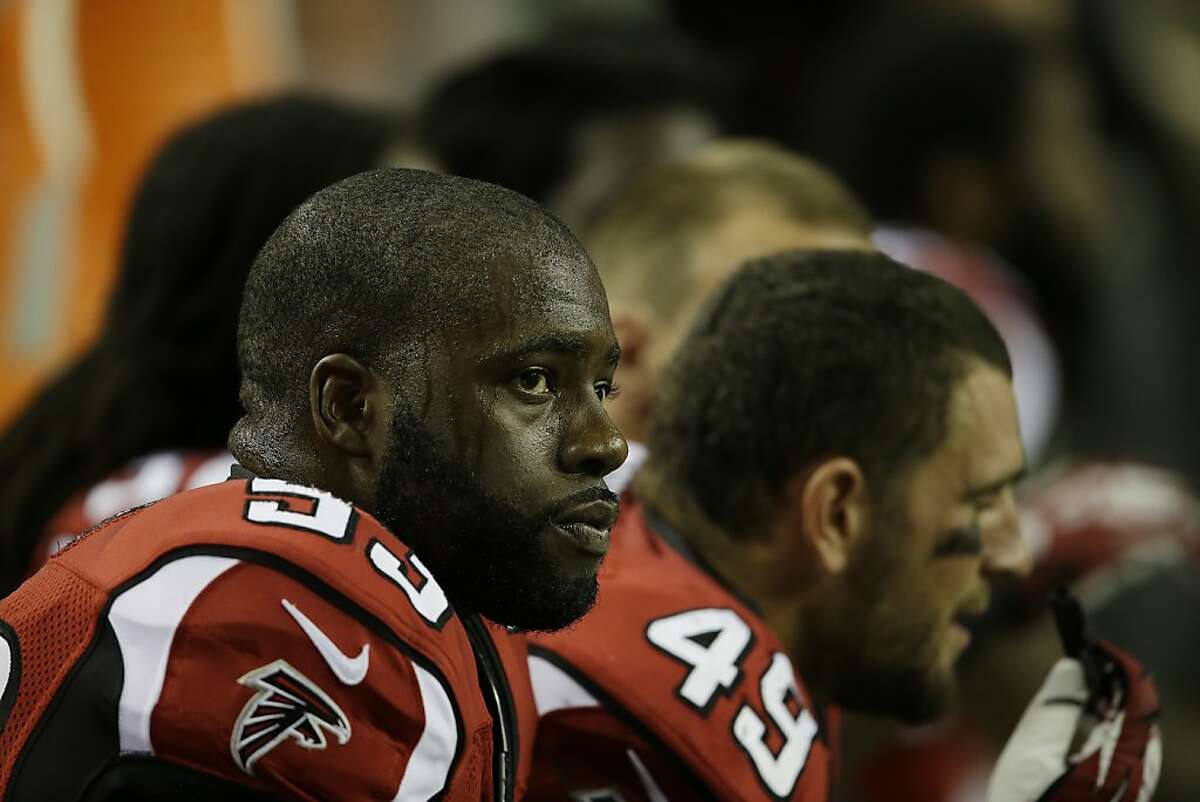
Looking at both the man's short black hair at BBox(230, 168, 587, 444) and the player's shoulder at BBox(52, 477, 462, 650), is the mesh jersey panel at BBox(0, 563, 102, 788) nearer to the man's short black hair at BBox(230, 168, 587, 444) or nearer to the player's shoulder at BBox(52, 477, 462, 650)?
the player's shoulder at BBox(52, 477, 462, 650)

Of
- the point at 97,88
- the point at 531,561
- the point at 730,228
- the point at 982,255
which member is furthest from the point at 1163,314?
the point at 531,561

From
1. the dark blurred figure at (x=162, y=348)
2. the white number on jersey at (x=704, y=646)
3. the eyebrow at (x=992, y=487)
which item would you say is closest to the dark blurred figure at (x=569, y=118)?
the dark blurred figure at (x=162, y=348)

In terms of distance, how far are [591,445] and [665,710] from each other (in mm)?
418

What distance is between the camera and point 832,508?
1899 millimetres

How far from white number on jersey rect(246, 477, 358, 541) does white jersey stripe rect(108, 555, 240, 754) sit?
0.04 m

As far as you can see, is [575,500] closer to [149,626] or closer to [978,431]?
[149,626]

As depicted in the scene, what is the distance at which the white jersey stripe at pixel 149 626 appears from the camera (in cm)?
117

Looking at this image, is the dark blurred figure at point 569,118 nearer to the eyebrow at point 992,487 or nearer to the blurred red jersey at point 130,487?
the blurred red jersey at point 130,487

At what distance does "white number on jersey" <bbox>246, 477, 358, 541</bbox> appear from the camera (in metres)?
1.22

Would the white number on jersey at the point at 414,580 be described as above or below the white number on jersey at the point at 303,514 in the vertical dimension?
below

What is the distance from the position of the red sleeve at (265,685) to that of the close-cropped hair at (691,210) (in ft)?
4.97

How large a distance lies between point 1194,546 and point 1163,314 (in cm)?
203

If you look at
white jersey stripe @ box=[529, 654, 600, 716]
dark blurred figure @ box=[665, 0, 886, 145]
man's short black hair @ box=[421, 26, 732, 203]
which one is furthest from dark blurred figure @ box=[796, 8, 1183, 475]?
white jersey stripe @ box=[529, 654, 600, 716]

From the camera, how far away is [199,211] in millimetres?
2717
